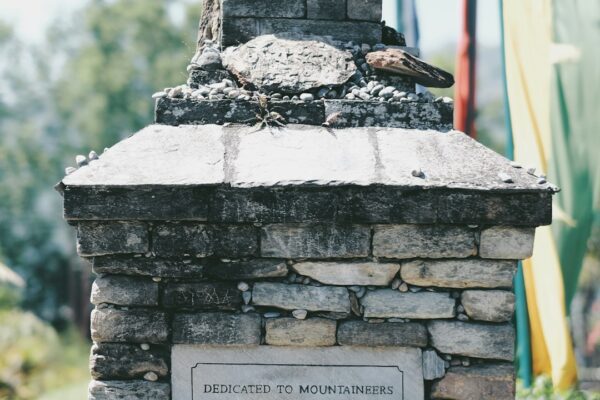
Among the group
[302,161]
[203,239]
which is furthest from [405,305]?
[203,239]

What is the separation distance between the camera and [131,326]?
362cm

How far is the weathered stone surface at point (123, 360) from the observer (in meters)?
3.62

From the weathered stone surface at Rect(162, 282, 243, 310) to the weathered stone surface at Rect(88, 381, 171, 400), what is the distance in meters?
0.33

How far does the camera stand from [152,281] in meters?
3.63

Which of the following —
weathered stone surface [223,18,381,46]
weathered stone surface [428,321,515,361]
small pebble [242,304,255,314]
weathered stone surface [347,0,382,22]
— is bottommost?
weathered stone surface [428,321,515,361]

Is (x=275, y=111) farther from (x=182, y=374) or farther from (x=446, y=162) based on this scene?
(x=182, y=374)

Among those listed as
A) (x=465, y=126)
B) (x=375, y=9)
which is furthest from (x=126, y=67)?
(x=375, y=9)

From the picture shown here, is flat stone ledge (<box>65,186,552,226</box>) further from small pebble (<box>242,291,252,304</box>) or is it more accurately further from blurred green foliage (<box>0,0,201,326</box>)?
blurred green foliage (<box>0,0,201,326</box>)

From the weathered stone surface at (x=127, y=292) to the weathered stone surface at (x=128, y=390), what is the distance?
1.05 ft

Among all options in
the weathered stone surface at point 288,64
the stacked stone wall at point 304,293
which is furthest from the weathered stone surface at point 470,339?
the weathered stone surface at point 288,64

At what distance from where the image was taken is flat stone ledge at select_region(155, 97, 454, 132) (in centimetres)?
392

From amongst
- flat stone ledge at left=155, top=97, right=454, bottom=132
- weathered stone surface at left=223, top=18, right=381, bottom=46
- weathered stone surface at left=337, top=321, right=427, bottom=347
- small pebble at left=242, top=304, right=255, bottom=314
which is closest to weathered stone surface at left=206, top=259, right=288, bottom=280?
small pebble at left=242, top=304, right=255, bottom=314

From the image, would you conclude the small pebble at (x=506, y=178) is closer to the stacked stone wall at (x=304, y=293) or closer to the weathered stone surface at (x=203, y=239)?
the stacked stone wall at (x=304, y=293)

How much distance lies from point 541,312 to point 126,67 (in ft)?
71.4
